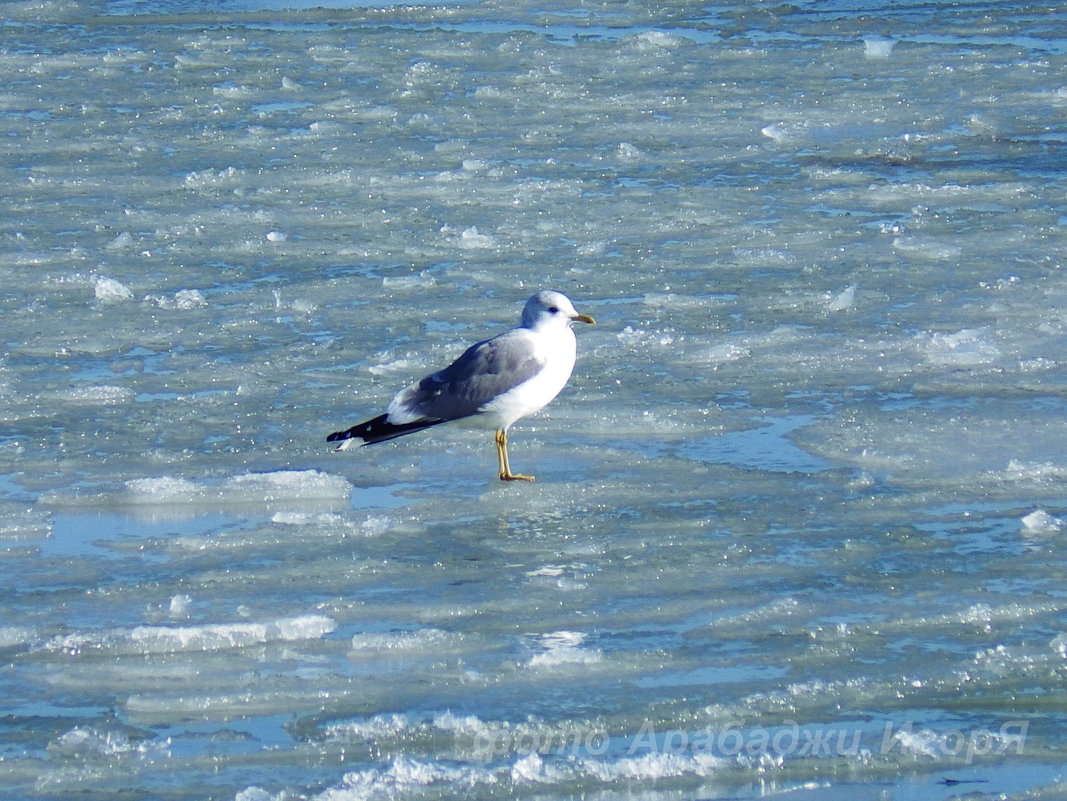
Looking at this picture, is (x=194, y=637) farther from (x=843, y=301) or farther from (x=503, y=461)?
(x=843, y=301)

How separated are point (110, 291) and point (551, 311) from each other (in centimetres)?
243

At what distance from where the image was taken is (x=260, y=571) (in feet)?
14.3

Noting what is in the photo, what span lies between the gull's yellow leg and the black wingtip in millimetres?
251

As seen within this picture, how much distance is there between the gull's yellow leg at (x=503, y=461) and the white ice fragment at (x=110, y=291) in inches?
92.2

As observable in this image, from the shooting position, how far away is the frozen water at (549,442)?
11.5 feet

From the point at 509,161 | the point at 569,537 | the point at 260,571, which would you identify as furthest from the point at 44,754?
the point at 509,161

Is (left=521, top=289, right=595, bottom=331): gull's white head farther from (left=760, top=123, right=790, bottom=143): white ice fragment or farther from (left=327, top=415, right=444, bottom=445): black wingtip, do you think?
(left=760, top=123, right=790, bottom=143): white ice fragment

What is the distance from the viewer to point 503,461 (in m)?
5.01

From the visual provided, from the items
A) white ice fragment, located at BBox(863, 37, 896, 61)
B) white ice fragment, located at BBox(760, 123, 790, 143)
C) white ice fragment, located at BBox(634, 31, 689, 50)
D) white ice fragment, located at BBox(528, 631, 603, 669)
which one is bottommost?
white ice fragment, located at BBox(528, 631, 603, 669)

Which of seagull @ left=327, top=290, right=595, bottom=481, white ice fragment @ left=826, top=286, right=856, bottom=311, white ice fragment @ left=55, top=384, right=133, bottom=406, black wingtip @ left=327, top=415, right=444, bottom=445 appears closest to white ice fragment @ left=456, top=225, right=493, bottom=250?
white ice fragment @ left=826, top=286, right=856, bottom=311

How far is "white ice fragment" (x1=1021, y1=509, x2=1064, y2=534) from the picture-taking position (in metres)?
4.37

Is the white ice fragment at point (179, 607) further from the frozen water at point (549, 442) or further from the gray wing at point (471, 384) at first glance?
the gray wing at point (471, 384)

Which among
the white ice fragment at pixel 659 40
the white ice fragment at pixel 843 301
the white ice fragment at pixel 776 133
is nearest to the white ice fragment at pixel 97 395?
the white ice fragment at pixel 843 301

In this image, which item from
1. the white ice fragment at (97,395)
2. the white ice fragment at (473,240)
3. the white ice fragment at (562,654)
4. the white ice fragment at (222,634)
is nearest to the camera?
the white ice fragment at (562,654)
